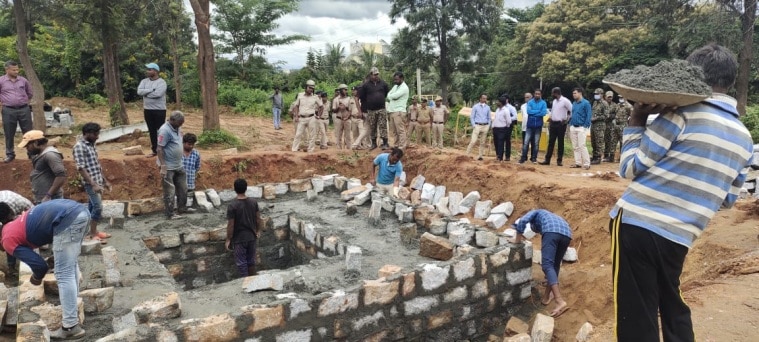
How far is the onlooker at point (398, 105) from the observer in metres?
10.6

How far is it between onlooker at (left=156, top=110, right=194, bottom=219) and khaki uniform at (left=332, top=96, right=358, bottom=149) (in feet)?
15.4

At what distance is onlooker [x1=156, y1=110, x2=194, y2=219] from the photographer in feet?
23.2

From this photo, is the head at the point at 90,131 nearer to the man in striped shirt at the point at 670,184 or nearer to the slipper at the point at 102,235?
the slipper at the point at 102,235

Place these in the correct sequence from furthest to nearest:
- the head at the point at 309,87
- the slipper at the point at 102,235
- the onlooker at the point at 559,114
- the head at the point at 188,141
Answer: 1. the head at the point at 309,87
2. the onlooker at the point at 559,114
3. the head at the point at 188,141
4. the slipper at the point at 102,235

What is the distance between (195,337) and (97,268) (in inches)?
103

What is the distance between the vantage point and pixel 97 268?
5.71 metres

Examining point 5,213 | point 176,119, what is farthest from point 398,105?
point 5,213

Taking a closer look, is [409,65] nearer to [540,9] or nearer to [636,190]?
[540,9]

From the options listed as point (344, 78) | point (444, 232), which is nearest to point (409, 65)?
point (344, 78)

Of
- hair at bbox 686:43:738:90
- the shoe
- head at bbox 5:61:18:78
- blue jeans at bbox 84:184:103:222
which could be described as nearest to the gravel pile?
hair at bbox 686:43:738:90

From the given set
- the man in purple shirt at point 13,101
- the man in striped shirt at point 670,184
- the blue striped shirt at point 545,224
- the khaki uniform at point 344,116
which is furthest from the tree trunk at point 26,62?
the man in striped shirt at point 670,184

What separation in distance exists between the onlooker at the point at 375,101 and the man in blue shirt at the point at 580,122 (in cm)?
377

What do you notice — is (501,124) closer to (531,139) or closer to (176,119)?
(531,139)

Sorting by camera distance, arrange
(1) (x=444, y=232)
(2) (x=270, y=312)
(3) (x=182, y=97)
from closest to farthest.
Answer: (2) (x=270, y=312) < (1) (x=444, y=232) < (3) (x=182, y=97)
